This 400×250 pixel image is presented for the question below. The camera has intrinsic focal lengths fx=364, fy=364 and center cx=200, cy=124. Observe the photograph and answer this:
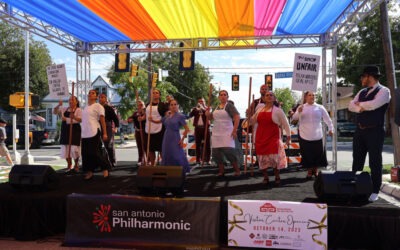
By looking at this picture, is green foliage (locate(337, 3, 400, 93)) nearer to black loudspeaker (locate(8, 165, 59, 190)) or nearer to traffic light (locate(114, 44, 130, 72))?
traffic light (locate(114, 44, 130, 72))

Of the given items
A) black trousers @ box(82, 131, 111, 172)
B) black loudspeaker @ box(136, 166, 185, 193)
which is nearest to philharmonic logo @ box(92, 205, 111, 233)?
black loudspeaker @ box(136, 166, 185, 193)

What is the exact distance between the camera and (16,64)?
1324 inches

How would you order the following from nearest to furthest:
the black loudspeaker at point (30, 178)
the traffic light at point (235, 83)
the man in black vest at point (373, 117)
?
the man in black vest at point (373, 117) < the black loudspeaker at point (30, 178) < the traffic light at point (235, 83)

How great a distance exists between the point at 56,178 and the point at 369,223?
396cm

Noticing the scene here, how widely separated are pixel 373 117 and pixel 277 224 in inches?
76.1

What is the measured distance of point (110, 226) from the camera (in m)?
4.06

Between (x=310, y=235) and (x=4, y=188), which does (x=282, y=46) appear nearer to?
(x=310, y=235)

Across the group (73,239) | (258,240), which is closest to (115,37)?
(73,239)

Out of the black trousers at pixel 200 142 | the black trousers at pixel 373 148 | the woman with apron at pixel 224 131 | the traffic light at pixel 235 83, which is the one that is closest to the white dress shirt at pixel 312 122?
the woman with apron at pixel 224 131

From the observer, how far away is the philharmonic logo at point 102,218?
4070 millimetres

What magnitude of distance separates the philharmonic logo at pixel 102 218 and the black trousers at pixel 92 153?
2123 millimetres

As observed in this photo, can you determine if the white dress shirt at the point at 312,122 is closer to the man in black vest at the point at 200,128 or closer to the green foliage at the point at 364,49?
the man in black vest at the point at 200,128

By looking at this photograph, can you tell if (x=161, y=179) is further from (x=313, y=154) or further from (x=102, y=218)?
(x=313, y=154)

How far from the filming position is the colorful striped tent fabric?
6734 millimetres
